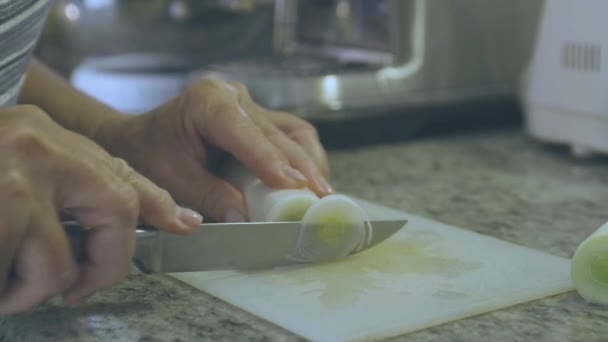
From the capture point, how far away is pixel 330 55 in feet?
4.53

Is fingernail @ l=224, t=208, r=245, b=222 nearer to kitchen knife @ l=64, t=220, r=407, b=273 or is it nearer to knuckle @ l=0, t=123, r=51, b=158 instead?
kitchen knife @ l=64, t=220, r=407, b=273

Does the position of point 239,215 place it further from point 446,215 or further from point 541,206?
point 541,206

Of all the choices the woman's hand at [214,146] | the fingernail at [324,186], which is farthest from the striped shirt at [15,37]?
the fingernail at [324,186]

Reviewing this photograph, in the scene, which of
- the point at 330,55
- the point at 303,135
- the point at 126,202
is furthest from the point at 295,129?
the point at 330,55

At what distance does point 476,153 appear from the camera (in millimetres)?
1257

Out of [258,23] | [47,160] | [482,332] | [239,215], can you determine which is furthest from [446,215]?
[258,23]

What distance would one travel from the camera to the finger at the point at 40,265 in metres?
0.59

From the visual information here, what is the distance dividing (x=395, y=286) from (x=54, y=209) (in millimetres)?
246

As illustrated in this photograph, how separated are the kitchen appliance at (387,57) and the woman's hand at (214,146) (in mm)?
303

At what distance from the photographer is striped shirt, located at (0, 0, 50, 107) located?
0.75 metres

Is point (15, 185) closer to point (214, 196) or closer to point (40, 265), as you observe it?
point (40, 265)

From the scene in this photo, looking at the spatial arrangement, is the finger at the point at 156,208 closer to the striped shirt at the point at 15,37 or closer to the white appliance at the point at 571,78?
the striped shirt at the point at 15,37

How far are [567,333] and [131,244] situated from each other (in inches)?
11.1

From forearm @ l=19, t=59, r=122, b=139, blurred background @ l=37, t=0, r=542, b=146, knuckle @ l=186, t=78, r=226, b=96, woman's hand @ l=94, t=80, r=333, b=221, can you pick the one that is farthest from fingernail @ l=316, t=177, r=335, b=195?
blurred background @ l=37, t=0, r=542, b=146
